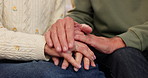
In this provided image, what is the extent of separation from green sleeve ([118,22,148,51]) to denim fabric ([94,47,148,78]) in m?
0.09

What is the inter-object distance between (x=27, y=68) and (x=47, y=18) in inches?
16.4

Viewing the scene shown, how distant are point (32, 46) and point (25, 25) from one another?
0.67 ft

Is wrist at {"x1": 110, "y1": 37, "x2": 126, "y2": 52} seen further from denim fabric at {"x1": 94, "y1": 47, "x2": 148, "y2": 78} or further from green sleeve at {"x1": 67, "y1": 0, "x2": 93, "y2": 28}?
green sleeve at {"x1": 67, "y1": 0, "x2": 93, "y2": 28}

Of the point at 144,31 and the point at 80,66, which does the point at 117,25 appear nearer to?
the point at 144,31

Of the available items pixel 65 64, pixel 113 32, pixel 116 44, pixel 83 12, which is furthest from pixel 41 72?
pixel 83 12

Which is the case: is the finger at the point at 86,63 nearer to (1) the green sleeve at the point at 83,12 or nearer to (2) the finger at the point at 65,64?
(2) the finger at the point at 65,64

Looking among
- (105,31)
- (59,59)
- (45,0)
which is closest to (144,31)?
(105,31)

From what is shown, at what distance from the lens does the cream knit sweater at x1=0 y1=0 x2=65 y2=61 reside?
0.75 meters

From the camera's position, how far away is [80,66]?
72 cm

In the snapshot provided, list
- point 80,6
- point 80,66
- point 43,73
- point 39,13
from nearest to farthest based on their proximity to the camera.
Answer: point 43,73
point 80,66
point 39,13
point 80,6

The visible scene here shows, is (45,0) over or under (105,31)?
over

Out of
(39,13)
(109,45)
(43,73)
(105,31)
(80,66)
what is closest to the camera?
(43,73)

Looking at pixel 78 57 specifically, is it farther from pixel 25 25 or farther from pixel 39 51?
pixel 25 25

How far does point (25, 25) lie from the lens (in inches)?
36.2
